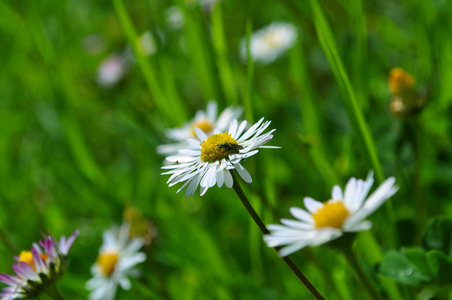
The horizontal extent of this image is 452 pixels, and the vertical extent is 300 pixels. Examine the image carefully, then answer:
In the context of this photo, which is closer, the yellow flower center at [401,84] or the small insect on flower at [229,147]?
the small insect on flower at [229,147]

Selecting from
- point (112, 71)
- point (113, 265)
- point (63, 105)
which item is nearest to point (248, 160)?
point (113, 265)

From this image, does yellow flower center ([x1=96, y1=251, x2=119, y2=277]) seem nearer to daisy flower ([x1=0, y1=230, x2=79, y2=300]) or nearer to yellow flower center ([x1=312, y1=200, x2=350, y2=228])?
daisy flower ([x1=0, y1=230, x2=79, y2=300])

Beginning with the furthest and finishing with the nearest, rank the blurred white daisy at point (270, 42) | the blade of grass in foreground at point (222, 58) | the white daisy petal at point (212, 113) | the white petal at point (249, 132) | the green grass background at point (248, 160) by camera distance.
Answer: the blurred white daisy at point (270, 42) < the blade of grass in foreground at point (222, 58) < the white daisy petal at point (212, 113) < the green grass background at point (248, 160) < the white petal at point (249, 132)

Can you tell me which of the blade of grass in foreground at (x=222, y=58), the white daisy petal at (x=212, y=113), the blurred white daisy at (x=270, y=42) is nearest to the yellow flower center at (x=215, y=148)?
the white daisy petal at (x=212, y=113)

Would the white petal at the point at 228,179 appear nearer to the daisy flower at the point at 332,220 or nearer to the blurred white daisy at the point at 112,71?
the daisy flower at the point at 332,220

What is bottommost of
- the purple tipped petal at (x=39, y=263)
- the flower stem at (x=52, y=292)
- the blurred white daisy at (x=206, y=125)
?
the flower stem at (x=52, y=292)

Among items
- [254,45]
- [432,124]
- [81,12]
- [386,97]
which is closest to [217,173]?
[432,124]

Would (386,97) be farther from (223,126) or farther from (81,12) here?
(81,12)

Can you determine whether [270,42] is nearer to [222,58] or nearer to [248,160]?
[222,58]
